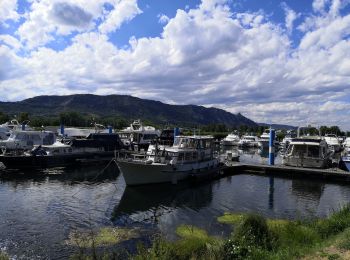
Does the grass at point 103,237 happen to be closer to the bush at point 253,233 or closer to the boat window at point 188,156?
the bush at point 253,233

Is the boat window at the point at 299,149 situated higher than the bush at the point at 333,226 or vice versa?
the boat window at the point at 299,149

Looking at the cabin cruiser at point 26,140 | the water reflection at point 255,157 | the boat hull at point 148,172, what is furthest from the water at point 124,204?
the water reflection at point 255,157

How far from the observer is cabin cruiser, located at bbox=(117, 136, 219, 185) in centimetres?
3384

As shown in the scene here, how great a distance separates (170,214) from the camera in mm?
25109

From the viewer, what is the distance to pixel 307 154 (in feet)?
148

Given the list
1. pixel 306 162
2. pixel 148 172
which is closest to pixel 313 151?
pixel 306 162

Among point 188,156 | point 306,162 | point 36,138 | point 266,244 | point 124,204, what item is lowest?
point 124,204

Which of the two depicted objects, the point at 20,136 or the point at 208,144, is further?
the point at 20,136

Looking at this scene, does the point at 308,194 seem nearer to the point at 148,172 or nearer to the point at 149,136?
the point at 148,172

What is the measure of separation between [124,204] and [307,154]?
25651 millimetres

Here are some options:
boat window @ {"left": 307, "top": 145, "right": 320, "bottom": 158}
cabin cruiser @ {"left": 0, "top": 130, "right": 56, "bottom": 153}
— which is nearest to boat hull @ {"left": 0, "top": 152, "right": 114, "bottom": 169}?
cabin cruiser @ {"left": 0, "top": 130, "right": 56, "bottom": 153}

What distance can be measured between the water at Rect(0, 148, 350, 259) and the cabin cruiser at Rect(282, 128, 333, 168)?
16.0ft

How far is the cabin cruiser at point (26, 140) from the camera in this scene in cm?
5159

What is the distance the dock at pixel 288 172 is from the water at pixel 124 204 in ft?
5.56
